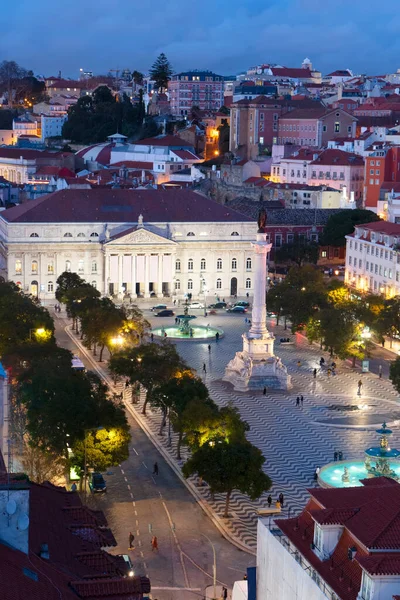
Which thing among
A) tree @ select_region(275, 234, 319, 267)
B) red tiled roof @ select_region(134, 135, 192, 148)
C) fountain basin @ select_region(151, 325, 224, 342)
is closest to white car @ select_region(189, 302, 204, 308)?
fountain basin @ select_region(151, 325, 224, 342)

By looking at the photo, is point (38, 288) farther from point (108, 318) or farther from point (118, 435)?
point (118, 435)

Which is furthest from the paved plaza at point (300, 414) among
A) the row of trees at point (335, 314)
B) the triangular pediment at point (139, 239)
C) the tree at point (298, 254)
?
the tree at point (298, 254)

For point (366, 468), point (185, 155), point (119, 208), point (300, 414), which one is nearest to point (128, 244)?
point (119, 208)

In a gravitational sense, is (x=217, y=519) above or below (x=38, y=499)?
below

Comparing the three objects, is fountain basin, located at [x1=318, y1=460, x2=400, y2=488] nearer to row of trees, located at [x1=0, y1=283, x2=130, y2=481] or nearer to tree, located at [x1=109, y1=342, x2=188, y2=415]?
row of trees, located at [x1=0, y1=283, x2=130, y2=481]

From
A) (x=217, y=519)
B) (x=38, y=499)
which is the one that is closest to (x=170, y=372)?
(x=217, y=519)

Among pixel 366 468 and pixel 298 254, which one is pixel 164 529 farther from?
pixel 298 254
